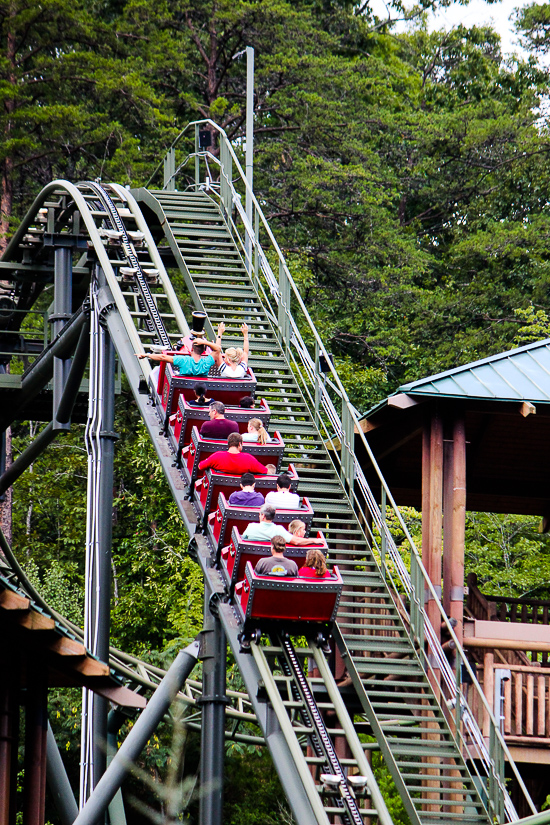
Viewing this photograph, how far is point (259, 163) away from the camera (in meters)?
33.8

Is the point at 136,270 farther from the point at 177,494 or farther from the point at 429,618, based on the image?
the point at 429,618

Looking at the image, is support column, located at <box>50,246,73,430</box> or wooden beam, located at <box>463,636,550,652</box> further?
support column, located at <box>50,246,73,430</box>

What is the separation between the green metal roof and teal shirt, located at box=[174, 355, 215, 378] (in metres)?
2.01

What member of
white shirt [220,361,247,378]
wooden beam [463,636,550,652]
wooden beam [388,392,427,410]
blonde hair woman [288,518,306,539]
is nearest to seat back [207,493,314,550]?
blonde hair woman [288,518,306,539]

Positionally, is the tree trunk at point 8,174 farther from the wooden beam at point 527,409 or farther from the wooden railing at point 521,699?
the wooden railing at point 521,699

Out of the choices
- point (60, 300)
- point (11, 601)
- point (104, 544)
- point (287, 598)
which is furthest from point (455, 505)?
point (60, 300)

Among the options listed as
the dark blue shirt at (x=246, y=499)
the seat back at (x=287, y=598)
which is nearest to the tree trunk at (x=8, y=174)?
the dark blue shirt at (x=246, y=499)

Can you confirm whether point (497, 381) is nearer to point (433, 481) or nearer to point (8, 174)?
point (433, 481)

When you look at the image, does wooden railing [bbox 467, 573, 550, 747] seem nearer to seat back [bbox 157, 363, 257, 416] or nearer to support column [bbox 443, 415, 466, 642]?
support column [bbox 443, 415, 466, 642]

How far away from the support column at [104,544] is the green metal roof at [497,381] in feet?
14.6

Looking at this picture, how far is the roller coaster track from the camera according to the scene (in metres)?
10.0

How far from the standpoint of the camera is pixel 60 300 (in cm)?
1767

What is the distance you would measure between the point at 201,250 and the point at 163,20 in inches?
713

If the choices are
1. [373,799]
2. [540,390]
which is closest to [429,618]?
[540,390]
